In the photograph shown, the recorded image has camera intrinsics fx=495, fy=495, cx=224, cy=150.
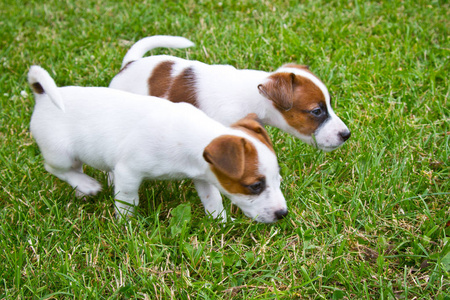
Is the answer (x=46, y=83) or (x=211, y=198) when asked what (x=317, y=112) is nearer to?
(x=211, y=198)

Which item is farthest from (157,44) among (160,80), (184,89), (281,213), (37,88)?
(281,213)

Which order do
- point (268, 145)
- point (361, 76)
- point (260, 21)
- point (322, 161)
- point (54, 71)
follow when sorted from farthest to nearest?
1. point (260, 21)
2. point (54, 71)
3. point (361, 76)
4. point (322, 161)
5. point (268, 145)

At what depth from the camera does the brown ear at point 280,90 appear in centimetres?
387

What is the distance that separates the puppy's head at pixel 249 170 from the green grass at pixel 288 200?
245 mm

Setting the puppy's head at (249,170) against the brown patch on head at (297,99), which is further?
the brown patch on head at (297,99)

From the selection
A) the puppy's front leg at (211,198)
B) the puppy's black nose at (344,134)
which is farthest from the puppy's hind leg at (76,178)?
the puppy's black nose at (344,134)

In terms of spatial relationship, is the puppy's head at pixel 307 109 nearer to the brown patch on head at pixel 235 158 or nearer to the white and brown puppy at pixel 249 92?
the white and brown puppy at pixel 249 92

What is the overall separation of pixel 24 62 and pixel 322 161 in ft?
12.6

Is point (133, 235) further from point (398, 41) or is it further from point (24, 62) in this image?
point (398, 41)

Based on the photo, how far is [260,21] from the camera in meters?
6.52

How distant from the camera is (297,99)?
157 inches

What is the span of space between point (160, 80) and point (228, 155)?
5.33 ft

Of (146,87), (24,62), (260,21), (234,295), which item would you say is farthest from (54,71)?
(234,295)

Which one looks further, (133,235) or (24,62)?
(24,62)
